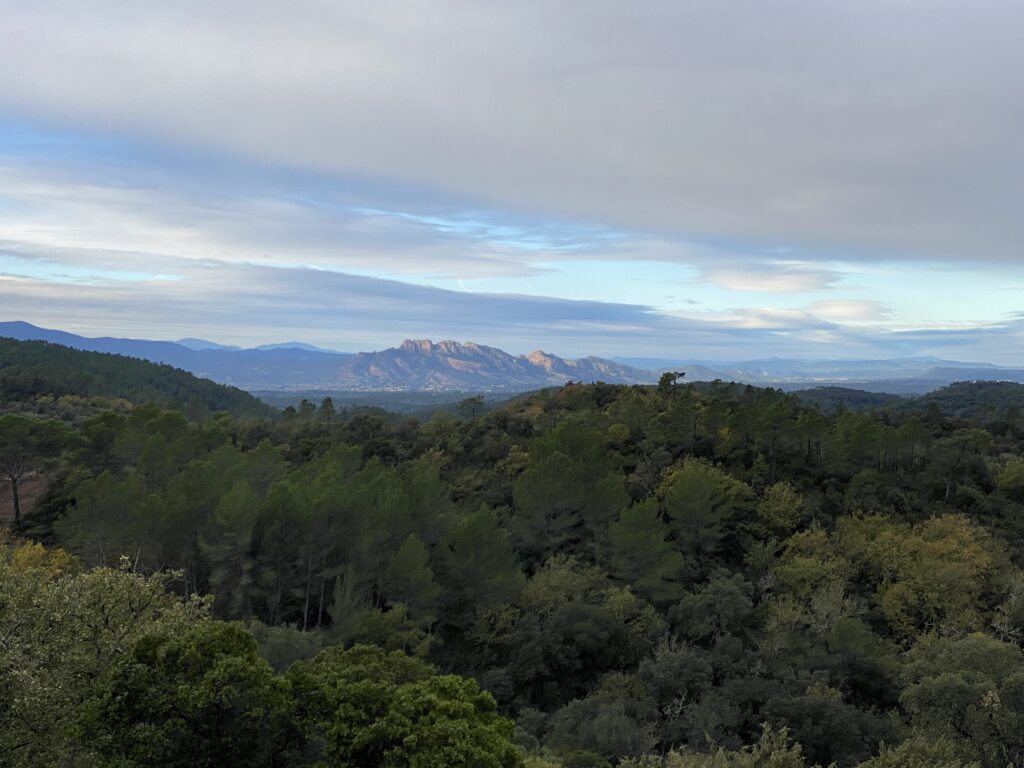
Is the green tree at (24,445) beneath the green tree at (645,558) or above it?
above

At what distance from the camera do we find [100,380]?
101062 mm

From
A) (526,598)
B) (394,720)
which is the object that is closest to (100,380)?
(526,598)

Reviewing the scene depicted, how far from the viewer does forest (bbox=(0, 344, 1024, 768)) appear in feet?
42.1

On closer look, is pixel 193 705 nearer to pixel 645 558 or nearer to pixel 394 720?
pixel 394 720

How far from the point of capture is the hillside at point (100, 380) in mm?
85438

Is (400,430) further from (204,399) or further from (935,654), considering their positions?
(204,399)

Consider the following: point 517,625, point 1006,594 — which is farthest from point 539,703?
point 1006,594

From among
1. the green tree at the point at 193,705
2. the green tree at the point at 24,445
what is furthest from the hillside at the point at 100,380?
the green tree at the point at 193,705

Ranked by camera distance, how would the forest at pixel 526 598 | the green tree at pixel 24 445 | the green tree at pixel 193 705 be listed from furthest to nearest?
1. the green tree at pixel 24 445
2. the forest at pixel 526 598
3. the green tree at pixel 193 705

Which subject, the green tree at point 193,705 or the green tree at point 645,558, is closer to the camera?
the green tree at point 193,705

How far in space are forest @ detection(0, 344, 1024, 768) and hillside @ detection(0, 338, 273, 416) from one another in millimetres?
47087

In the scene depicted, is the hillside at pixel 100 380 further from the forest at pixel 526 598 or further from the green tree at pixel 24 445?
the forest at pixel 526 598

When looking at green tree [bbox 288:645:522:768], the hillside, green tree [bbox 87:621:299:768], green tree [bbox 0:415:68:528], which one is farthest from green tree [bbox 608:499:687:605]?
the hillside

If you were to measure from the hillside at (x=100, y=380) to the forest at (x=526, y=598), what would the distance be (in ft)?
154
